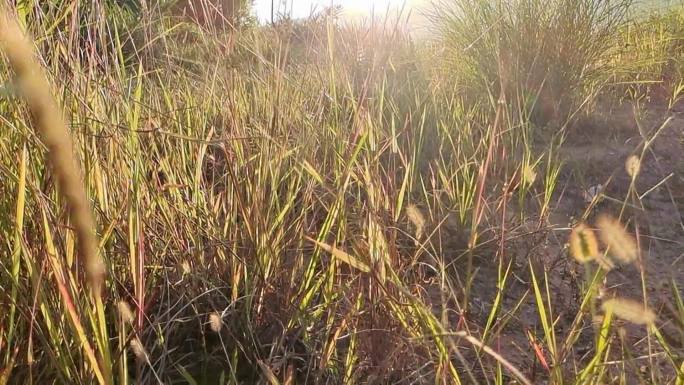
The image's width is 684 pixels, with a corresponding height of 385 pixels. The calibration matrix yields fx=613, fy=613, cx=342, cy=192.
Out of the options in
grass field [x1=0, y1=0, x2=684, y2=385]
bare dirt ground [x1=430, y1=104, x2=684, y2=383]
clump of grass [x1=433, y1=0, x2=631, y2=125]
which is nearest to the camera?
grass field [x1=0, y1=0, x2=684, y2=385]

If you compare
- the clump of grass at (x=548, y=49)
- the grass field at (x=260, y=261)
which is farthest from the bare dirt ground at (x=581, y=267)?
the clump of grass at (x=548, y=49)

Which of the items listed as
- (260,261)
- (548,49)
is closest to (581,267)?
(260,261)

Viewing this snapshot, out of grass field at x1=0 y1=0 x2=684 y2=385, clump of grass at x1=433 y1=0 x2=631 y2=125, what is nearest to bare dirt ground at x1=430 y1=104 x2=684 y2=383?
grass field at x1=0 y1=0 x2=684 y2=385

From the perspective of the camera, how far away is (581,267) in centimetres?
112

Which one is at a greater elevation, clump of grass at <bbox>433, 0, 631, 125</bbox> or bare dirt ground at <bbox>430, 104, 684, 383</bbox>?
clump of grass at <bbox>433, 0, 631, 125</bbox>

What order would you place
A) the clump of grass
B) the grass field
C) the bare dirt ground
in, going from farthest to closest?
1. the clump of grass
2. the bare dirt ground
3. the grass field

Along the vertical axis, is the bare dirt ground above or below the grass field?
below

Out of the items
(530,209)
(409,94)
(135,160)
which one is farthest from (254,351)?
(409,94)

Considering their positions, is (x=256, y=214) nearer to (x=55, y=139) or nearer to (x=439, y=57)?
(x=55, y=139)

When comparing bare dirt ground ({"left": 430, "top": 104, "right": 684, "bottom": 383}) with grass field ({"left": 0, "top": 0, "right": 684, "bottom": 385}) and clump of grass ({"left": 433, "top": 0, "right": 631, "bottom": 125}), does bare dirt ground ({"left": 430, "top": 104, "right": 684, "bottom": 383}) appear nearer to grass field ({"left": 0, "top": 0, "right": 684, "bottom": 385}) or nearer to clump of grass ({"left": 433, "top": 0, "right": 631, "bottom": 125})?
grass field ({"left": 0, "top": 0, "right": 684, "bottom": 385})

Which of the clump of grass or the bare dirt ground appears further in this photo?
the clump of grass

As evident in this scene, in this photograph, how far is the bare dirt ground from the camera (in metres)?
0.82

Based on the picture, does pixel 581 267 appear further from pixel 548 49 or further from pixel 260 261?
pixel 548 49

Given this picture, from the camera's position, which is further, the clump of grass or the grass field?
the clump of grass
